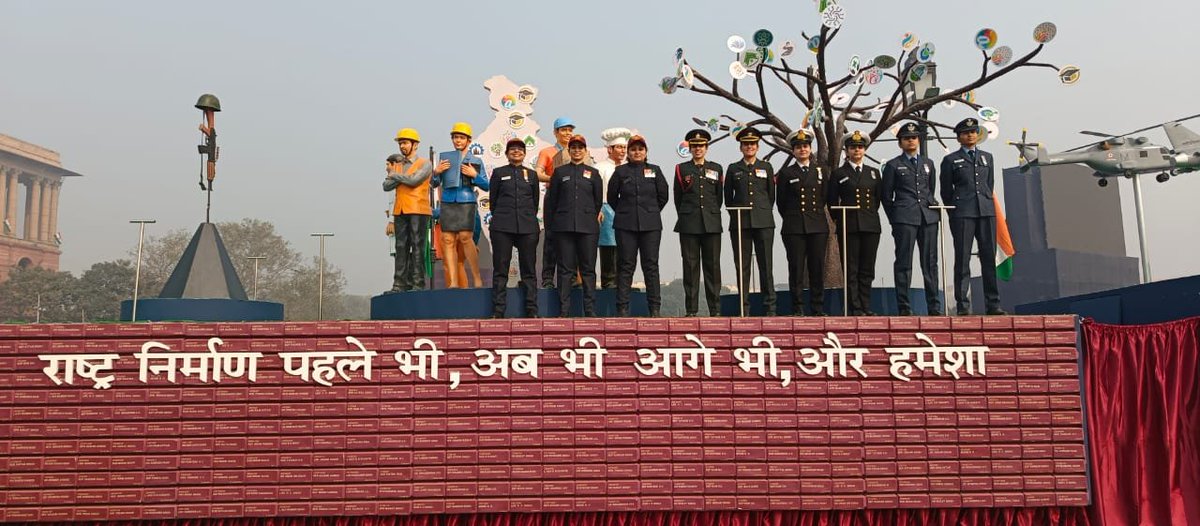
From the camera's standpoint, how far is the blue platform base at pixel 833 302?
7.41 m

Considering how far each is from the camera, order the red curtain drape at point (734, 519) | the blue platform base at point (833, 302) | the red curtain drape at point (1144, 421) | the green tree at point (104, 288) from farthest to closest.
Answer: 1. the green tree at point (104, 288)
2. the blue platform base at point (833, 302)
3. the red curtain drape at point (1144, 421)
4. the red curtain drape at point (734, 519)

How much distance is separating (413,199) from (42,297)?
171ft

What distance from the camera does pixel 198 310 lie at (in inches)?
273

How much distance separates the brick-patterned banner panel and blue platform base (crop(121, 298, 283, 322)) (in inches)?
40.7

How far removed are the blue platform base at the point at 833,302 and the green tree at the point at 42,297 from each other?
51.8 m

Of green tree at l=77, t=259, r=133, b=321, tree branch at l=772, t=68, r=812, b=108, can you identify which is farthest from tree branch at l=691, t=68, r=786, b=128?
green tree at l=77, t=259, r=133, b=321

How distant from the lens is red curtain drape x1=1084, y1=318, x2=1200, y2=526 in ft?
19.9

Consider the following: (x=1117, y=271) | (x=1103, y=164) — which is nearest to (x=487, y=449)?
(x=1103, y=164)

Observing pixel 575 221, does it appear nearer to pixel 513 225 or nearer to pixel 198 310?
pixel 513 225

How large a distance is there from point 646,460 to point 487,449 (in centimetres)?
121

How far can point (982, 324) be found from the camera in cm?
609

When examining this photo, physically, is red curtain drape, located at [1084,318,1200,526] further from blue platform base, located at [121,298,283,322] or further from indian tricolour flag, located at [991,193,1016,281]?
blue platform base, located at [121,298,283,322]

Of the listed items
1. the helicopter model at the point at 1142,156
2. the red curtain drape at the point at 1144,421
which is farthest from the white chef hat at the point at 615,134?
the helicopter model at the point at 1142,156

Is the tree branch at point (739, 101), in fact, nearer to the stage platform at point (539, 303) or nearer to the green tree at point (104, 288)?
the stage platform at point (539, 303)
